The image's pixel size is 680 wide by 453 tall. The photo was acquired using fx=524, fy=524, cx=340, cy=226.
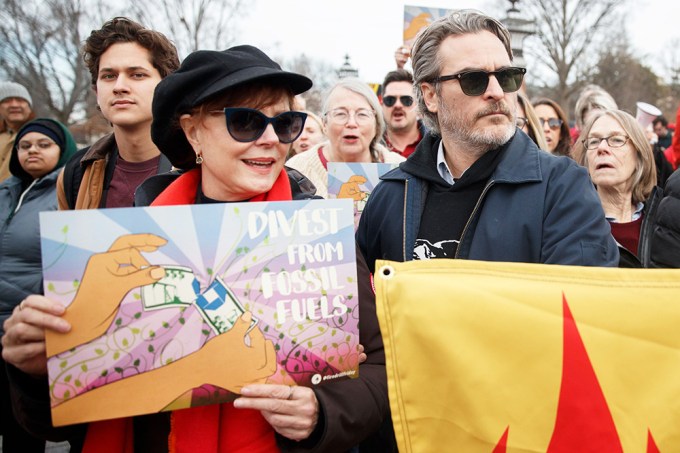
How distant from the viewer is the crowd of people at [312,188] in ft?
4.94

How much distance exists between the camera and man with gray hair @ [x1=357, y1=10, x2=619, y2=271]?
1.84m

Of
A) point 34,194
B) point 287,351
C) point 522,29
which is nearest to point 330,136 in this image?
point 34,194

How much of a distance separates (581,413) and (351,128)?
9.80ft

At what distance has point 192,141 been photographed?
1837 mm

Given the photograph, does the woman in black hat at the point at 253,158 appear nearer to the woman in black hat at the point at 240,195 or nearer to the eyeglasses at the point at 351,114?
the woman in black hat at the point at 240,195

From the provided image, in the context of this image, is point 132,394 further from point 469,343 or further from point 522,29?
point 522,29

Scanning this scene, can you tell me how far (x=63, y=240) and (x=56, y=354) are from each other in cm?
28

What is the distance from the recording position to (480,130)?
2.15 metres

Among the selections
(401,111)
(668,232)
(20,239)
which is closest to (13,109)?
(20,239)

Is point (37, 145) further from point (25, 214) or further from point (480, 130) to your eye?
point (480, 130)

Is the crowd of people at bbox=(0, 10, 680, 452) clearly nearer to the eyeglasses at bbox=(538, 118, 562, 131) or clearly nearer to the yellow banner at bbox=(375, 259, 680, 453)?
the yellow banner at bbox=(375, 259, 680, 453)

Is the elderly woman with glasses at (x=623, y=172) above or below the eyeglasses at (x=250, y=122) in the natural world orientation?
below

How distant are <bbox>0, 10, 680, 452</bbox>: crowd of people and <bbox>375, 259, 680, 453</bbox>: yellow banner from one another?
0.98 ft

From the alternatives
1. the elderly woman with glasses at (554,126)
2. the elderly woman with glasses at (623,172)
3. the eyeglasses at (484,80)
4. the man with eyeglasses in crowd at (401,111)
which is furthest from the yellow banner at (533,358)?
the elderly woman with glasses at (554,126)
